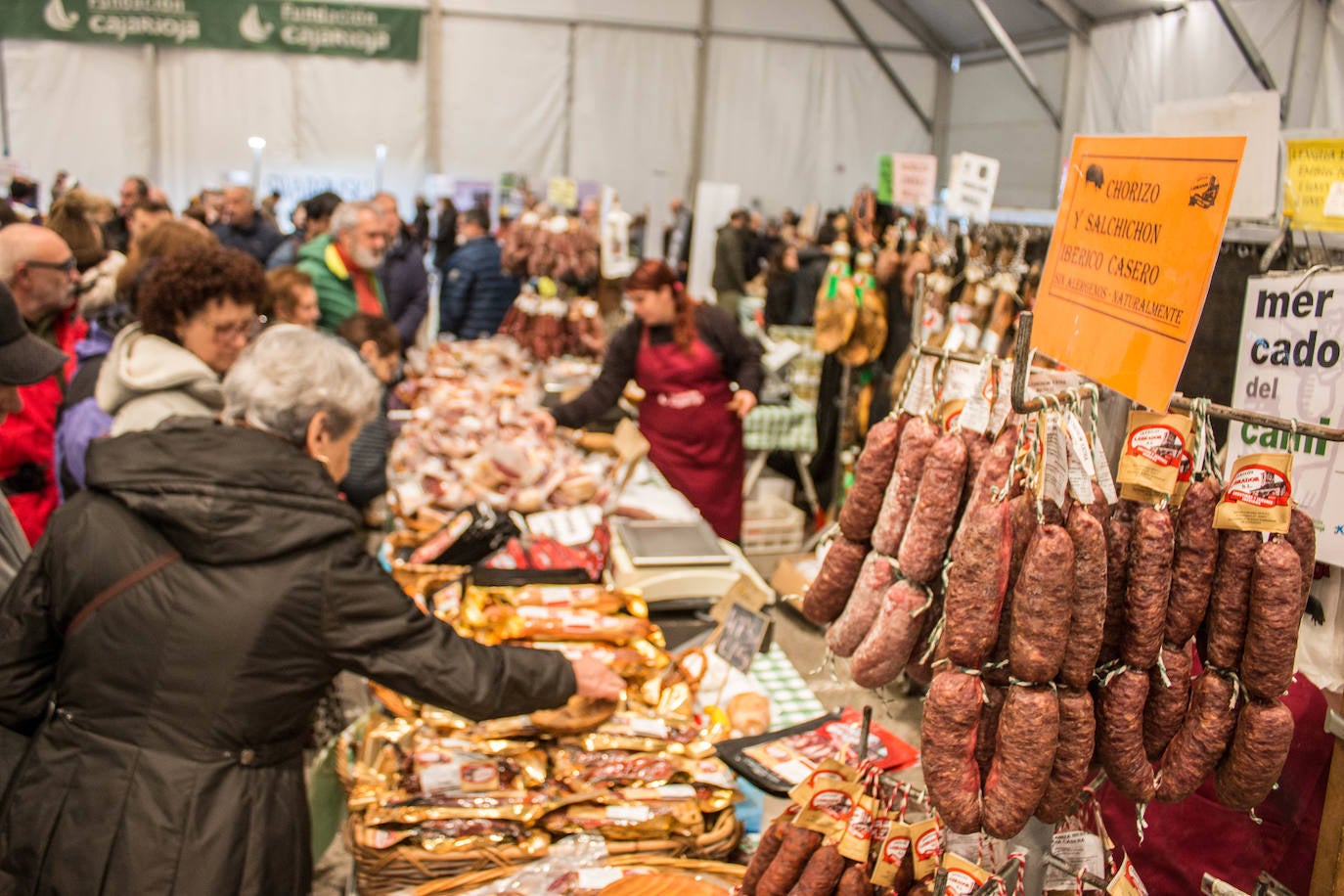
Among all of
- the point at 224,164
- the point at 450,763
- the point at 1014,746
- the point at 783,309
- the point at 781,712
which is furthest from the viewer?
the point at 224,164

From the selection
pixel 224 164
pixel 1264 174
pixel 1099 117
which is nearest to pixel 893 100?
pixel 1099 117

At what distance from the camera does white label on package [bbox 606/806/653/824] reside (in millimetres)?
1940

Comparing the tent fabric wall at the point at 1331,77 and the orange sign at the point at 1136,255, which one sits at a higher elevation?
the tent fabric wall at the point at 1331,77

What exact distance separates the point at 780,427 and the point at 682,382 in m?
1.52

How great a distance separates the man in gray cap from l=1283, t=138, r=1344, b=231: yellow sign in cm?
312

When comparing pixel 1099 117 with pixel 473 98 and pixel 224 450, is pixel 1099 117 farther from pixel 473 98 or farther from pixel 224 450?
pixel 224 450

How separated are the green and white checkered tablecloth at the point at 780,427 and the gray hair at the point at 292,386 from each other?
424cm

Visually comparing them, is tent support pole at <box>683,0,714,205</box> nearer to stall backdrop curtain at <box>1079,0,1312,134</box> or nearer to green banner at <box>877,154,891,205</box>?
stall backdrop curtain at <box>1079,0,1312,134</box>

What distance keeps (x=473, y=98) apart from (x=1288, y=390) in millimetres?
14038

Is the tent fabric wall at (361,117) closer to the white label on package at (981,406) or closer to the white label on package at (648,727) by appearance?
the white label on package at (648,727)

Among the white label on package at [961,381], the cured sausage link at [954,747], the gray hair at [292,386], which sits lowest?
the cured sausage link at [954,747]

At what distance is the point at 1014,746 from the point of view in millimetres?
1212

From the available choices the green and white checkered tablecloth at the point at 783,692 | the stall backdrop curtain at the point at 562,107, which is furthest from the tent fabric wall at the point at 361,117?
the green and white checkered tablecloth at the point at 783,692

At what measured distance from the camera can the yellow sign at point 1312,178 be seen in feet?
8.64
